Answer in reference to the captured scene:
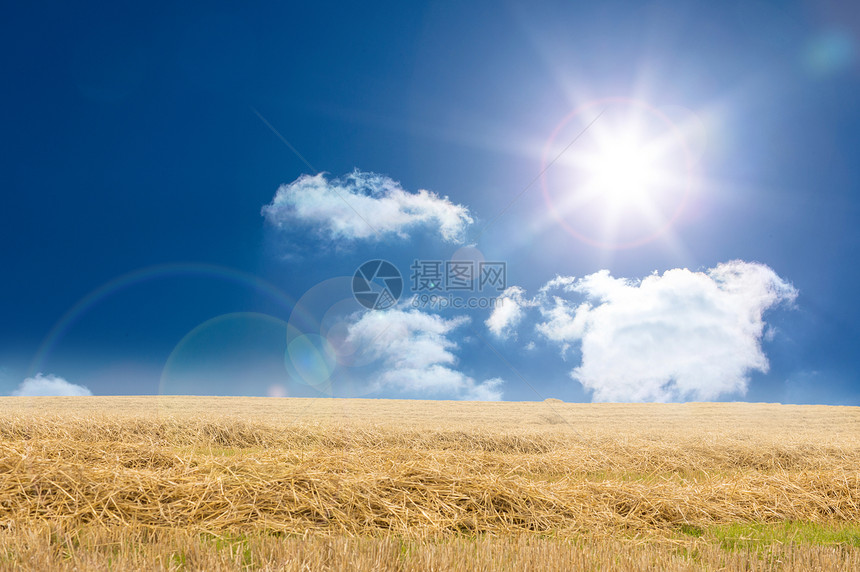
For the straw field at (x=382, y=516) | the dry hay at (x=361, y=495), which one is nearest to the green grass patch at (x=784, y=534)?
the straw field at (x=382, y=516)

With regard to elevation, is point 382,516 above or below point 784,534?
below

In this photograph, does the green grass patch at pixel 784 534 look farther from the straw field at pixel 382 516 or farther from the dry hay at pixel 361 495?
the dry hay at pixel 361 495

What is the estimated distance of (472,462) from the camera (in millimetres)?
8211

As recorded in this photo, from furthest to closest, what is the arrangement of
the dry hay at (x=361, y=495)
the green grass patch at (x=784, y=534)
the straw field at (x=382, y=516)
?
the green grass patch at (x=784, y=534)
the dry hay at (x=361, y=495)
the straw field at (x=382, y=516)

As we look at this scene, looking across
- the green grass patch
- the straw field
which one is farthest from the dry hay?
the green grass patch

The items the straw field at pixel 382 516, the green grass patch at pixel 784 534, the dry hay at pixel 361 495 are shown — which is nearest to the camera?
the straw field at pixel 382 516

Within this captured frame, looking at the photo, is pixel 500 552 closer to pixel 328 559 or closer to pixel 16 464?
pixel 328 559

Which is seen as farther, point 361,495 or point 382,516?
point 361,495

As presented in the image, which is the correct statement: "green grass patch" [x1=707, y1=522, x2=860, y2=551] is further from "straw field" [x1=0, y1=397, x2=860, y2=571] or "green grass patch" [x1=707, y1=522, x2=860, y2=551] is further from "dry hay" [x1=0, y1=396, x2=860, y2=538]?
"dry hay" [x1=0, y1=396, x2=860, y2=538]

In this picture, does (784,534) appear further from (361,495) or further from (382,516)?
(361,495)

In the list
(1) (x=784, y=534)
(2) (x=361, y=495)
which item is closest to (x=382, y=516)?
(2) (x=361, y=495)

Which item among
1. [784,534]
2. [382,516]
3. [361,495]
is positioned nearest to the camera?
[382,516]

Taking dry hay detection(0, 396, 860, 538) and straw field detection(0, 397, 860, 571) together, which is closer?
straw field detection(0, 397, 860, 571)

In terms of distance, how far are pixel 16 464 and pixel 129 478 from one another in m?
1.52
